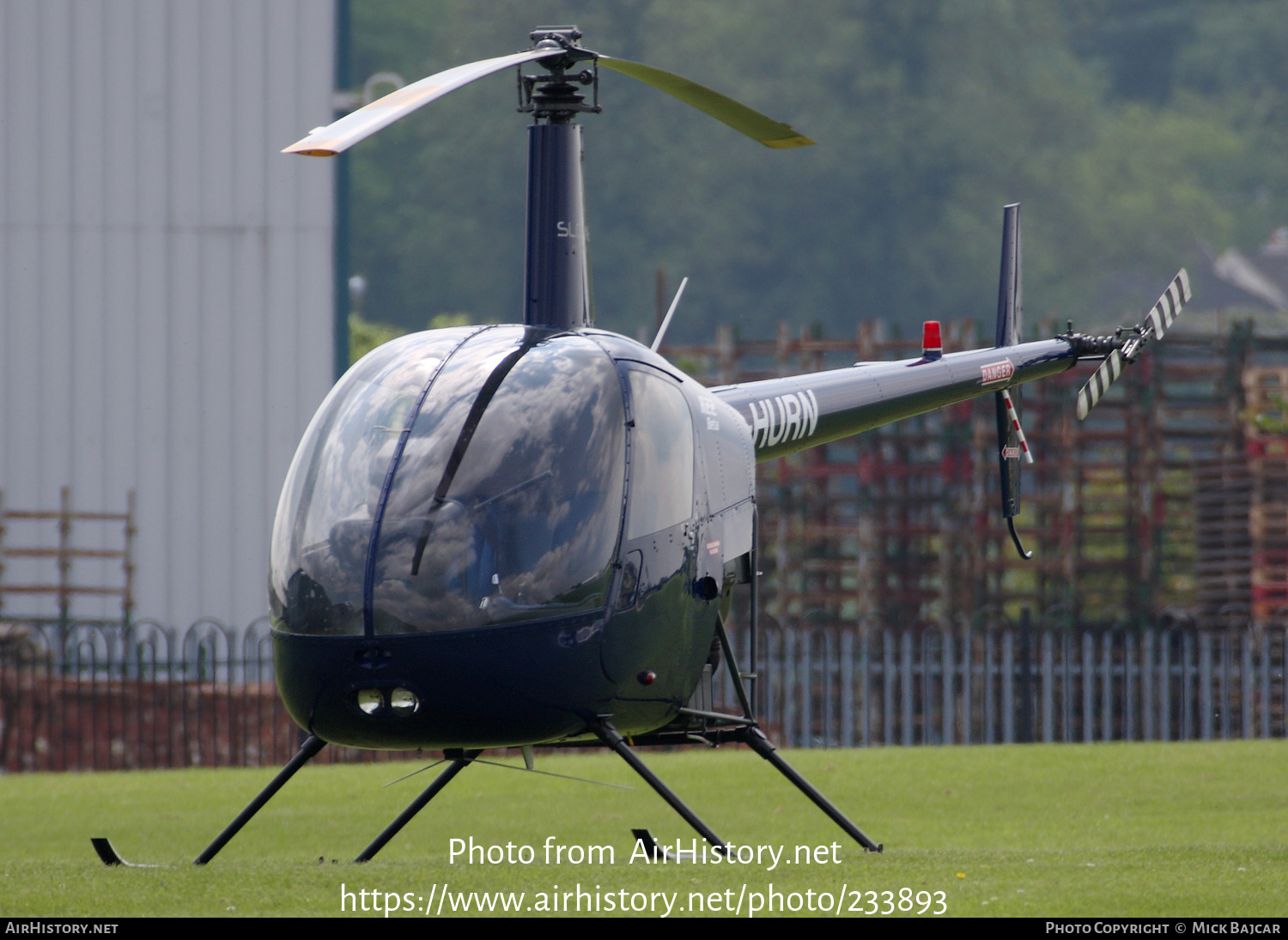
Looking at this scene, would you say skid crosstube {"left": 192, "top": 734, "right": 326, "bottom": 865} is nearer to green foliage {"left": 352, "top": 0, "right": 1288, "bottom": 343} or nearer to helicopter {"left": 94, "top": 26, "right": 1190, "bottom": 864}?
helicopter {"left": 94, "top": 26, "right": 1190, "bottom": 864}

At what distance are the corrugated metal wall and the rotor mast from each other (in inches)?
455

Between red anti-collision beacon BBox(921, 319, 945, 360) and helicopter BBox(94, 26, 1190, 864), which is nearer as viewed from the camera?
helicopter BBox(94, 26, 1190, 864)

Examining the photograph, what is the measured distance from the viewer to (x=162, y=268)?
61.4ft

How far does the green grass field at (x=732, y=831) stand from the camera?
630cm

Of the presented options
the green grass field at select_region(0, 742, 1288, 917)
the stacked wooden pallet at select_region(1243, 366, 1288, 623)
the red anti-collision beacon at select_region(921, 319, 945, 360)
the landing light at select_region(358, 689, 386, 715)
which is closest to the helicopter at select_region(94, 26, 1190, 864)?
the landing light at select_region(358, 689, 386, 715)

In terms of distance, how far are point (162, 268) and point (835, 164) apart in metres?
38.6

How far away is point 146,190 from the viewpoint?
18766mm

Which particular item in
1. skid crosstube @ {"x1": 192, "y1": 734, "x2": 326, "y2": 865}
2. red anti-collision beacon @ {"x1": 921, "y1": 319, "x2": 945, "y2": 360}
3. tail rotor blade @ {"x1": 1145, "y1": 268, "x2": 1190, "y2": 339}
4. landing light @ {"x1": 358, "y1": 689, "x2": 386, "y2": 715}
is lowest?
skid crosstube @ {"x1": 192, "y1": 734, "x2": 326, "y2": 865}

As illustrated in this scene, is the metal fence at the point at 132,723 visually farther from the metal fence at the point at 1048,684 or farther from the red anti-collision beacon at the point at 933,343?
the red anti-collision beacon at the point at 933,343

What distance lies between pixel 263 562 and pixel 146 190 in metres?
4.48

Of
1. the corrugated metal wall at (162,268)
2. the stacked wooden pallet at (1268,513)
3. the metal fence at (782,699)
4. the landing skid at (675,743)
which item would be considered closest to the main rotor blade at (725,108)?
the landing skid at (675,743)

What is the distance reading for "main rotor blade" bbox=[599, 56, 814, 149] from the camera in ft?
23.1
